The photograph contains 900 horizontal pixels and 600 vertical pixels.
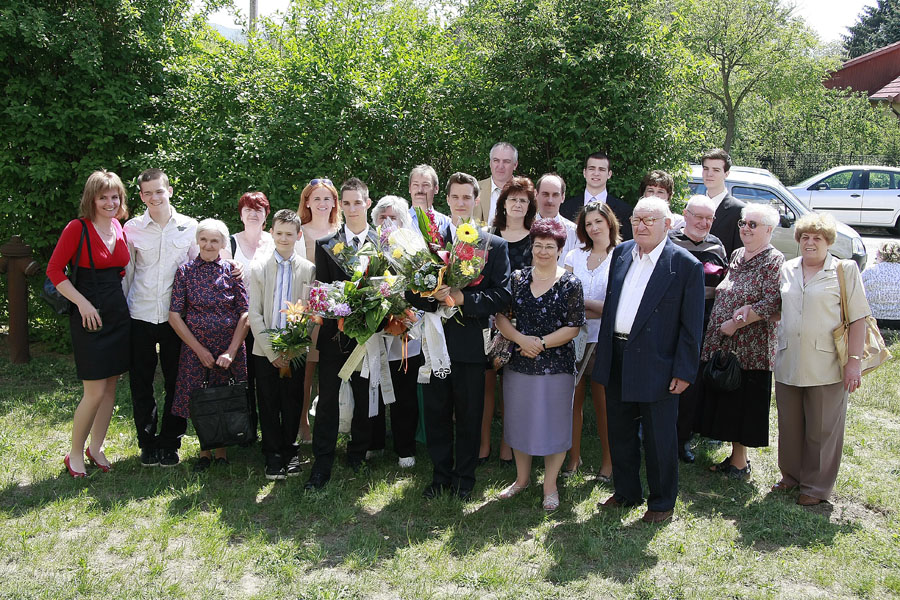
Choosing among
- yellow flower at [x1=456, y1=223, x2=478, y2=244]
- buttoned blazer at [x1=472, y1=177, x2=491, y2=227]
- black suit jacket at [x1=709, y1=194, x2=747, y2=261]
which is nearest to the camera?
yellow flower at [x1=456, y1=223, x2=478, y2=244]

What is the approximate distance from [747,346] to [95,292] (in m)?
4.54

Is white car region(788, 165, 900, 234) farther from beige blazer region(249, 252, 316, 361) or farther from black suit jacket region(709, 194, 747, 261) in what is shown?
beige blazer region(249, 252, 316, 361)

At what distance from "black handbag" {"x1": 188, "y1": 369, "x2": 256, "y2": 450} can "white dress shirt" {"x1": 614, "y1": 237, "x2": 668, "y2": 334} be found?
263 cm

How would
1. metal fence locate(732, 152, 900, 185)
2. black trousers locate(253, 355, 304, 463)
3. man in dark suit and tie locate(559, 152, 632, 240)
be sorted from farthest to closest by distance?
metal fence locate(732, 152, 900, 185) < man in dark suit and tie locate(559, 152, 632, 240) < black trousers locate(253, 355, 304, 463)

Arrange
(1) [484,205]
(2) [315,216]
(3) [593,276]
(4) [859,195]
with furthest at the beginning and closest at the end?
(4) [859,195] < (1) [484,205] < (2) [315,216] < (3) [593,276]

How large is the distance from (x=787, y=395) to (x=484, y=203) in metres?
2.93

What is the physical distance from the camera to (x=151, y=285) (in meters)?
5.18

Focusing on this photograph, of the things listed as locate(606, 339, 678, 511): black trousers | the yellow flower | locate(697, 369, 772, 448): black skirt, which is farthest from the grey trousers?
the yellow flower

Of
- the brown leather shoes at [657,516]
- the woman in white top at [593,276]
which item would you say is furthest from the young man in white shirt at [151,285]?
the brown leather shoes at [657,516]

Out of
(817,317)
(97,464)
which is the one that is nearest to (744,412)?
(817,317)

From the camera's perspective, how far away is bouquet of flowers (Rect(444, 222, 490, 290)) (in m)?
4.31

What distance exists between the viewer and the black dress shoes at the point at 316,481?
4.94 metres

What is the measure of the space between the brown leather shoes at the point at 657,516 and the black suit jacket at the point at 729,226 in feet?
7.59

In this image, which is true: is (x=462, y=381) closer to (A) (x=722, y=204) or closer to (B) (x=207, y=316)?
(B) (x=207, y=316)
